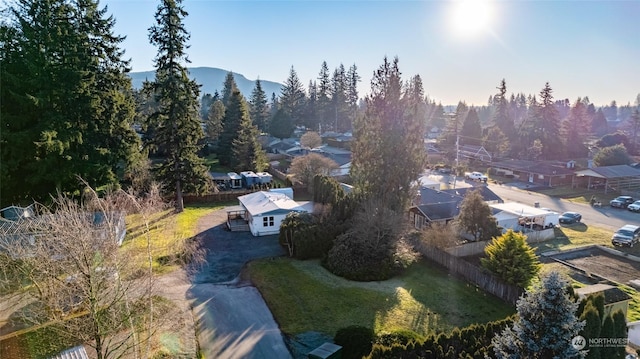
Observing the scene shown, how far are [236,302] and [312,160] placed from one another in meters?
22.7

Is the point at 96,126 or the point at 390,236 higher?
the point at 96,126

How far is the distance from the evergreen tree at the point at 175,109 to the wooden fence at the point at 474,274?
718 inches

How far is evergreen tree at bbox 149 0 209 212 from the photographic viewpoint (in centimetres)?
2778

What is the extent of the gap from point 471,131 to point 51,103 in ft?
201

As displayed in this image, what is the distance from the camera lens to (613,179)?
39.5 m

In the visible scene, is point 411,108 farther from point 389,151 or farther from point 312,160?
point 312,160

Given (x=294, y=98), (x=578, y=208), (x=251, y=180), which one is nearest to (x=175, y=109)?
(x=251, y=180)

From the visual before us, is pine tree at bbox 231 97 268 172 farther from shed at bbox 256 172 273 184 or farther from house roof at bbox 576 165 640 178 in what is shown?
house roof at bbox 576 165 640 178

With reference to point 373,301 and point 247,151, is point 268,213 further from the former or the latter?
point 247,151

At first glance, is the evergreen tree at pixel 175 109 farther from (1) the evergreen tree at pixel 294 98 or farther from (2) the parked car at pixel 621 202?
(1) the evergreen tree at pixel 294 98

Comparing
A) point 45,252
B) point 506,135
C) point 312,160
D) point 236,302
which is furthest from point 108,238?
point 506,135

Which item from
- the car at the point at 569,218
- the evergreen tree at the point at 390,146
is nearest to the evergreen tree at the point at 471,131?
the car at the point at 569,218

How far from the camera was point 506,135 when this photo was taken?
62.9m

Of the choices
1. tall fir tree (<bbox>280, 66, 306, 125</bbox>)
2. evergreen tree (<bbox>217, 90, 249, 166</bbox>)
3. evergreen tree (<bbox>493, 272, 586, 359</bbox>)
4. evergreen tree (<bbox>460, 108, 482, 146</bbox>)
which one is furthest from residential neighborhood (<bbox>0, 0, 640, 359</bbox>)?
tall fir tree (<bbox>280, 66, 306, 125</bbox>)
